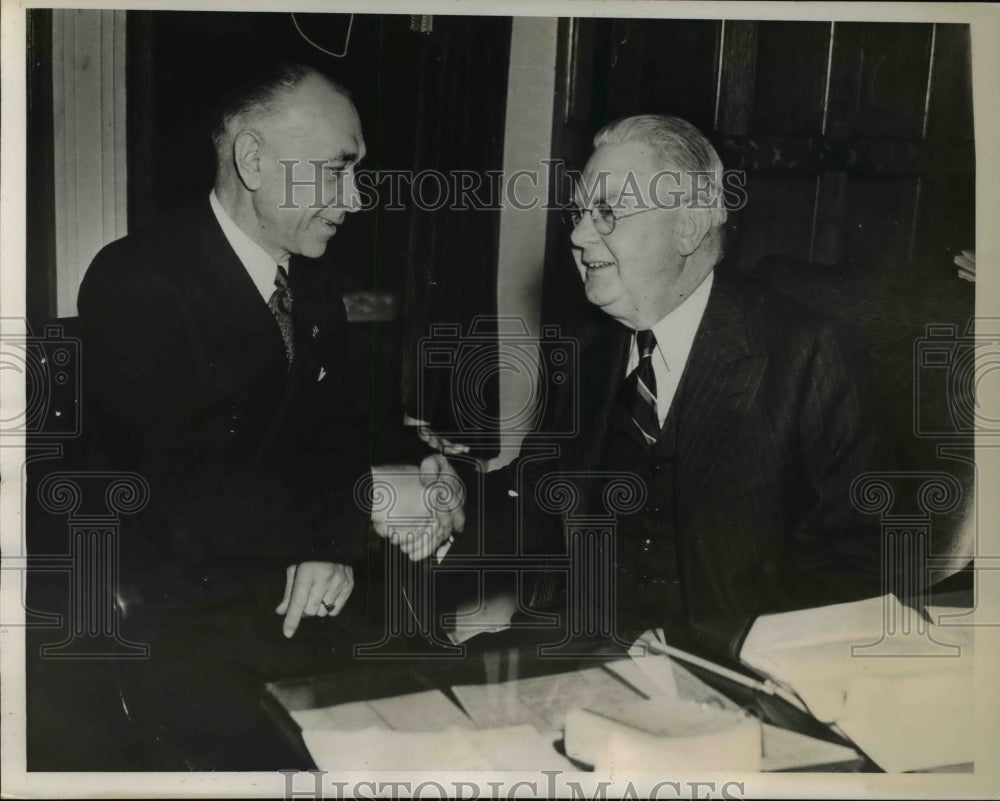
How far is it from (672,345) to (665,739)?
89 centimetres

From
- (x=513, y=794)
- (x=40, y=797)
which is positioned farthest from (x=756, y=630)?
(x=40, y=797)

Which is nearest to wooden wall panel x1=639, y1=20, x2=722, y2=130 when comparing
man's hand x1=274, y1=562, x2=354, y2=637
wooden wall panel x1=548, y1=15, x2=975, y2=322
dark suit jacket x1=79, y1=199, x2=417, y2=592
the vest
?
wooden wall panel x1=548, y1=15, x2=975, y2=322

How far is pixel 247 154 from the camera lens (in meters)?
2.35

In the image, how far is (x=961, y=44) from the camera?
7.83 ft

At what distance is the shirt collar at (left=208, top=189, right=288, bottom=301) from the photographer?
2.36 m

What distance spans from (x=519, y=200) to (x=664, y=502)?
75 centimetres

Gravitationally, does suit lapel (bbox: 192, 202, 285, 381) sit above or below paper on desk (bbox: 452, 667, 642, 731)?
above

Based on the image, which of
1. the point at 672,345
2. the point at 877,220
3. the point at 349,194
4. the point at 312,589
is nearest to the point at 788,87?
the point at 877,220

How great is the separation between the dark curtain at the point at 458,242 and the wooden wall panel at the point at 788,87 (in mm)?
570

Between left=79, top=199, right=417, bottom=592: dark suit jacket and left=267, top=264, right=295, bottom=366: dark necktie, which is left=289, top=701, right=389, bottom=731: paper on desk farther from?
left=267, top=264, right=295, bottom=366: dark necktie

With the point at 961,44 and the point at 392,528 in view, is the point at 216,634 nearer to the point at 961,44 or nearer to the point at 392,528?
the point at 392,528

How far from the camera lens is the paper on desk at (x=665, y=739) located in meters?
2.40

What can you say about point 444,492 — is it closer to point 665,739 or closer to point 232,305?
point 232,305

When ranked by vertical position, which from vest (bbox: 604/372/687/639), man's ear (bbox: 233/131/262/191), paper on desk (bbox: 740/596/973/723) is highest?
man's ear (bbox: 233/131/262/191)
